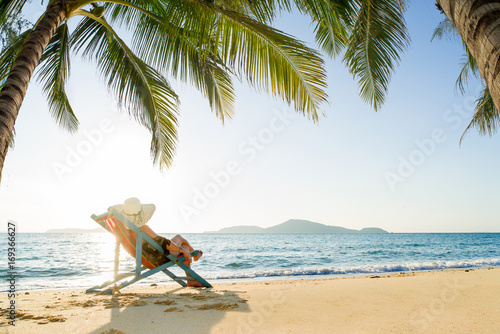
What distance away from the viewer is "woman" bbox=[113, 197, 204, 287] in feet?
13.5

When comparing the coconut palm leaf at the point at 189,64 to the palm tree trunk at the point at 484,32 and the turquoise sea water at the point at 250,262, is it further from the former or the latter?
the turquoise sea water at the point at 250,262

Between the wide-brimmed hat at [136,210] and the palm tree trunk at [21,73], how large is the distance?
1.81 meters

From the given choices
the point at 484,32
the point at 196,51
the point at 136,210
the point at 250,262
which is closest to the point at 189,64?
the point at 196,51

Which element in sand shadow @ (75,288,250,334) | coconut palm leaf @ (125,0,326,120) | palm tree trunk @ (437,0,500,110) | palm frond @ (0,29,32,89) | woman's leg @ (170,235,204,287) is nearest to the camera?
palm tree trunk @ (437,0,500,110)

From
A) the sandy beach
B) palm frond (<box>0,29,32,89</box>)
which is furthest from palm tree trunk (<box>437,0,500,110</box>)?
palm frond (<box>0,29,32,89</box>)

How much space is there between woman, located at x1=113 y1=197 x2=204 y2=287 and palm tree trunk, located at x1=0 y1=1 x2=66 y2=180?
1.85m

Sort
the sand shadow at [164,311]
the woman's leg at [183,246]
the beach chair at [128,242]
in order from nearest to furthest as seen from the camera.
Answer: the sand shadow at [164,311] → the beach chair at [128,242] → the woman's leg at [183,246]

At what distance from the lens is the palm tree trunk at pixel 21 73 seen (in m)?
2.32

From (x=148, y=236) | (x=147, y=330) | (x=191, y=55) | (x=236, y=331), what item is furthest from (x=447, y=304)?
(x=191, y=55)

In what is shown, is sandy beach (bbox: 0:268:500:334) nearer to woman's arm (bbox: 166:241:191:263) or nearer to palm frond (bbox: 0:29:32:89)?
woman's arm (bbox: 166:241:191:263)

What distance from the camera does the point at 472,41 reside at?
1.23 m

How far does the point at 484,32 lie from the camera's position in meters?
1.16

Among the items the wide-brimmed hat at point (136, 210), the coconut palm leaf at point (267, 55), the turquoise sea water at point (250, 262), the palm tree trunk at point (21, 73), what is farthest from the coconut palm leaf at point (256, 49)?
the turquoise sea water at point (250, 262)

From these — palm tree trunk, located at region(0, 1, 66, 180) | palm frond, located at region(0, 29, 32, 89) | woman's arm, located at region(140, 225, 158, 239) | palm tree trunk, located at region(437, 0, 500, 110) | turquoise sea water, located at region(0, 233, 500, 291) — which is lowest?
turquoise sea water, located at region(0, 233, 500, 291)
